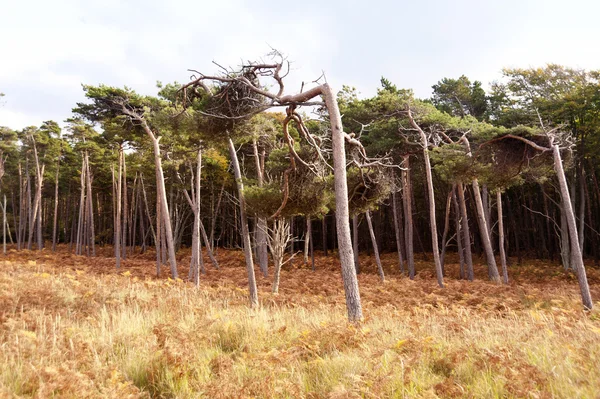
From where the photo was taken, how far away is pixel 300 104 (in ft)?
26.7

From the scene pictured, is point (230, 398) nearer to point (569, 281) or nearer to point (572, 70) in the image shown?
point (569, 281)

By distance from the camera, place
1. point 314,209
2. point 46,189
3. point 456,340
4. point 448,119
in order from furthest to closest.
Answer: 1. point 46,189
2. point 448,119
3. point 314,209
4. point 456,340

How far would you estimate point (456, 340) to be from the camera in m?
5.05

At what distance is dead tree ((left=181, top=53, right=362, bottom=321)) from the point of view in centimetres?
711

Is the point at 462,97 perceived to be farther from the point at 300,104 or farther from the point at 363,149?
the point at 300,104

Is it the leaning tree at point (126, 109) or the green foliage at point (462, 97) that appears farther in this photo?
the green foliage at point (462, 97)

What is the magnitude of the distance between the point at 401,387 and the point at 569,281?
1955cm

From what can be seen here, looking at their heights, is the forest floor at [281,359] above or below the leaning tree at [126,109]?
below

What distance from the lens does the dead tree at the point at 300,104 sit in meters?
7.11

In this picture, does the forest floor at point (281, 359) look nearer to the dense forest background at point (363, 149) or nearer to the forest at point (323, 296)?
the forest at point (323, 296)

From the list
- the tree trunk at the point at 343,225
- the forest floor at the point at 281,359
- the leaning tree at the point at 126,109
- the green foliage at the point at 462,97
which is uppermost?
the green foliage at the point at 462,97

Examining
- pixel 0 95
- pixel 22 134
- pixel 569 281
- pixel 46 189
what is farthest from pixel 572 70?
pixel 46 189

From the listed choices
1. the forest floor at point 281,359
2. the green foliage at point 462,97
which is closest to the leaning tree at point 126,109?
the forest floor at point 281,359

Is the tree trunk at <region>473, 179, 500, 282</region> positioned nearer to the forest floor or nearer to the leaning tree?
the forest floor
